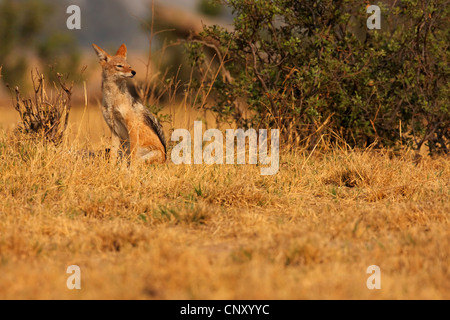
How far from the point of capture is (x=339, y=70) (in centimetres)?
758

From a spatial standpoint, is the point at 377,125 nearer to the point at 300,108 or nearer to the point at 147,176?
the point at 300,108

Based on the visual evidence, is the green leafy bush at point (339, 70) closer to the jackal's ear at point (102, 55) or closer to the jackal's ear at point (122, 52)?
the jackal's ear at point (122, 52)

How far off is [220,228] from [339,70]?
3905 mm

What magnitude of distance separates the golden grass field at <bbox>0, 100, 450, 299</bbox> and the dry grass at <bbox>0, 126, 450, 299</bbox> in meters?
0.01

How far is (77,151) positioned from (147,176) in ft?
3.96

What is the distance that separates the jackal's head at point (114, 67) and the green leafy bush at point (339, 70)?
158cm

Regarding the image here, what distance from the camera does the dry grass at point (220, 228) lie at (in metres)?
3.28

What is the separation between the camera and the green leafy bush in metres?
7.54

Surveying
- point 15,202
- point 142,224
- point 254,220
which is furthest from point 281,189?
point 15,202

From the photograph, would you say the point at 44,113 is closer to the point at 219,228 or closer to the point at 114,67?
the point at 114,67

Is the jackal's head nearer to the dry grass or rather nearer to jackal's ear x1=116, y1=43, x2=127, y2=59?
jackal's ear x1=116, y1=43, x2=127, y2=59

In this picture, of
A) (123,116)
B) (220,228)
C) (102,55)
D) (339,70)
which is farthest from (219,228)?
(339,70)

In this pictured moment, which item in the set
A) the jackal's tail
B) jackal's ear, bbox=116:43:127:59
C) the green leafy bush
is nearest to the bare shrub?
jackal's ear, bbox=116:43:127:59

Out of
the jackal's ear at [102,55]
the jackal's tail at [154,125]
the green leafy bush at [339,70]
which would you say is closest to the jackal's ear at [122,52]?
the jackal's ear at [102,55]
